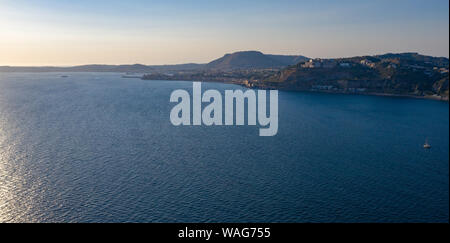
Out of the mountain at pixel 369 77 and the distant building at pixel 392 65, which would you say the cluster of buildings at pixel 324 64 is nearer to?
the mountain at pixel 369 77

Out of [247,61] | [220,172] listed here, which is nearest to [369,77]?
[220,172]

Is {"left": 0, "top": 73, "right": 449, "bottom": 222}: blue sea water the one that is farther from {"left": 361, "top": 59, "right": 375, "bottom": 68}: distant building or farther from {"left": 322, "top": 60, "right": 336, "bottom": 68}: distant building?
{"left": 322, "top": 60, "right": 336, "bottom": 68}: distant building

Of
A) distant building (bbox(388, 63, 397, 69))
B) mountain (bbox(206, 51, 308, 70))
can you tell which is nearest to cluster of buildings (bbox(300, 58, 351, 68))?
distant building (bbox(388, 63, 397, 69))

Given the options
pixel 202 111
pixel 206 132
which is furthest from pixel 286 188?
pixel 202 111

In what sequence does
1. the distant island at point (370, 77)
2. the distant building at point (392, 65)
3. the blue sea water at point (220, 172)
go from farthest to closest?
the distant building at point (392, 65) → the distant island at point (370, 77) → the blue sea water at point (220, 172)

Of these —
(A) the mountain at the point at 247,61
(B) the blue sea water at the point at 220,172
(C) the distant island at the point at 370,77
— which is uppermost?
(A) the mountain at the point at 247,61

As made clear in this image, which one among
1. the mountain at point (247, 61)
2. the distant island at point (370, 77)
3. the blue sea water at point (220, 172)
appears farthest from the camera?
the mountain at point (247, 61)

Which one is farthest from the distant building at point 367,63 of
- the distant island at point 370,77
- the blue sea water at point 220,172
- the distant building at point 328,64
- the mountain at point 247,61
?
the mountain at point 247,61

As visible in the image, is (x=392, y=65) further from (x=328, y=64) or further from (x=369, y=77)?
(x=328, y=64)

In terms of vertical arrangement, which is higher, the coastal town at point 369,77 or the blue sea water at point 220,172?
the coastal town at point 369,77
